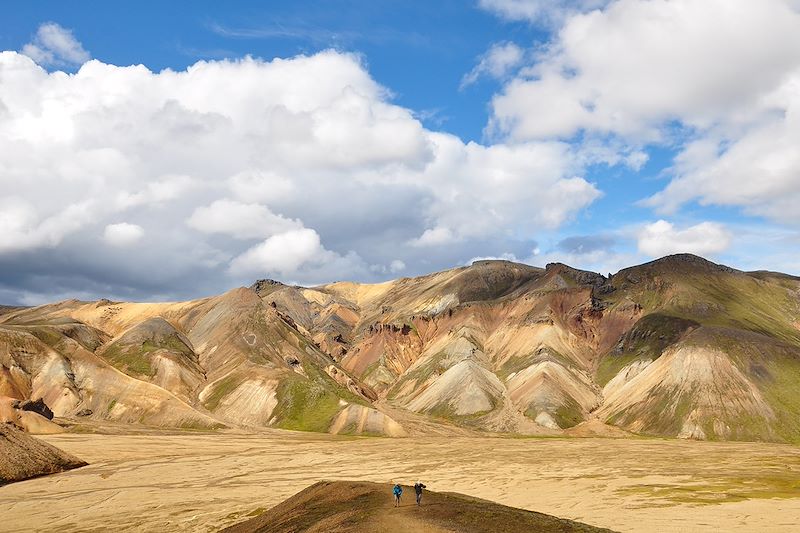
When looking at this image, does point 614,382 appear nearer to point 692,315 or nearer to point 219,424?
point 692,315

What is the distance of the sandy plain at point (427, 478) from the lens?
186ft

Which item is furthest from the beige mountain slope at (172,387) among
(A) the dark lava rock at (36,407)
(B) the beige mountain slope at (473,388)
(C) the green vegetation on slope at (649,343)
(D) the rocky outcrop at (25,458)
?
(C) the green vegetation on slope at (649,343)

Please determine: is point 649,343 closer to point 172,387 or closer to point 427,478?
point 427,478

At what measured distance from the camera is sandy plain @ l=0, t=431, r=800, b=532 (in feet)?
186

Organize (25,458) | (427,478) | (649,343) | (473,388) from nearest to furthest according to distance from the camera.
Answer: (427,478), (25,458), (473,388), (649,343)

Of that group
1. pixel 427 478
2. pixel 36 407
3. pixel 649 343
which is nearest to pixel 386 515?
pixel 427 478

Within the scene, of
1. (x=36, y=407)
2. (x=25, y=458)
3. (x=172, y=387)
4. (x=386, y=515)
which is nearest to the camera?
(x=386, y=515)

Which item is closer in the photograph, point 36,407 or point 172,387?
point 36,407

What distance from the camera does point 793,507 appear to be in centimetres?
5494

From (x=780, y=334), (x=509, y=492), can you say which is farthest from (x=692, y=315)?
(x=509, y=492)

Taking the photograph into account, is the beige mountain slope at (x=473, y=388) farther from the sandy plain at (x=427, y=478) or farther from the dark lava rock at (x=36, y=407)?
the sandy plain at (x=427, y=478)

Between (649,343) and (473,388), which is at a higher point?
(649,343)

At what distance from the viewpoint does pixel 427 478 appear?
271 feet

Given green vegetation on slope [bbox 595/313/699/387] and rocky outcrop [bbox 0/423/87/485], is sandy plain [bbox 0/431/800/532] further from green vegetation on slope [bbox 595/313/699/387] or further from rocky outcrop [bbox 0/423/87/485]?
green vegetation on slope [bbox 595/313/699/387]
